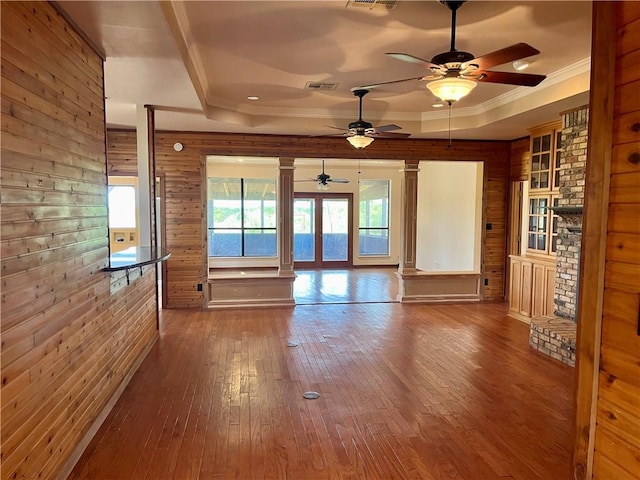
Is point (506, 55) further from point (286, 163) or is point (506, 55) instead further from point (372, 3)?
point (286, 163)

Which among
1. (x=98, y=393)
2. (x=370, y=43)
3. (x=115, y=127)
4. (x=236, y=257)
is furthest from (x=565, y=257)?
(x=236, y=257)

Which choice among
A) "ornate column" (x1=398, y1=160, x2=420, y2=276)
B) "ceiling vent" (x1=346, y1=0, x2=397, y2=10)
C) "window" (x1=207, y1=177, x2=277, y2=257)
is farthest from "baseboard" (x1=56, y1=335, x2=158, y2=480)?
"window" (x1=207, y1=177, x2=277, y2=257)

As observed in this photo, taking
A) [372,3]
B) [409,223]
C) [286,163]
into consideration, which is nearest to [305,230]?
[409,223]

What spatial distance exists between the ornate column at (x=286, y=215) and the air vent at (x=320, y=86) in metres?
1.87

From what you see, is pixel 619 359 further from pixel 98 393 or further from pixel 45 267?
pixel 98 393

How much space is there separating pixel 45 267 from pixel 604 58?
2.70 metres

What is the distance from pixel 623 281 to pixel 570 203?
4.22m

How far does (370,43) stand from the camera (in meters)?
3.66

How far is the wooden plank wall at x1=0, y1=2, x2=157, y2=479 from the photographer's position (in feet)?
6.35

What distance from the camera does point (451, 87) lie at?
3.15 m

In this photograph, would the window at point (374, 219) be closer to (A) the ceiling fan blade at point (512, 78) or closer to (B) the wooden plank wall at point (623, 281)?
(A) the ceiling fan blade at point (512, 78)

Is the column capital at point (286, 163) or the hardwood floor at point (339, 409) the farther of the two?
the column capital at point (286, 163)

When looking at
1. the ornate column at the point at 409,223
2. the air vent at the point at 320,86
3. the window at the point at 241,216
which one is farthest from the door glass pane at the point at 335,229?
the air vent at the point at 320,86

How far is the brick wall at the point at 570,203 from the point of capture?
16.0 ft
